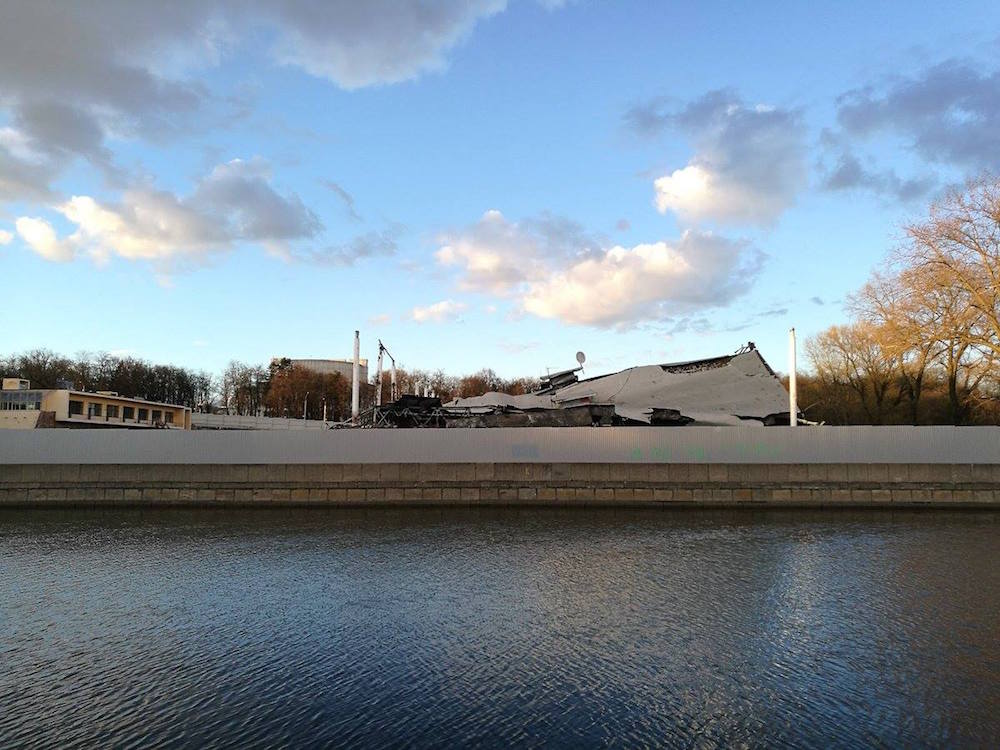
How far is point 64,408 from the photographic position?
A: 70062mm

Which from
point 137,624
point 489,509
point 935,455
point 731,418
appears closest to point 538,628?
point 137,624

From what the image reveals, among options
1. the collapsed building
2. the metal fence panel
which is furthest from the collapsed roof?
the metal fence panel

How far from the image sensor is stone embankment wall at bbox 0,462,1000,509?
93.9 feet

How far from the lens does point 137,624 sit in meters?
A: 11.2

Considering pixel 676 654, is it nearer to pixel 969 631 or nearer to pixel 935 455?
pixel 969 631

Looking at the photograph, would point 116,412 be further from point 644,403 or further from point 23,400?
point 644,403

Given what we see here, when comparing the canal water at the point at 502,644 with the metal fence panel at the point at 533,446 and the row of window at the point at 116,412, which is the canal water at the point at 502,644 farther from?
the row of window at the point at 116,412

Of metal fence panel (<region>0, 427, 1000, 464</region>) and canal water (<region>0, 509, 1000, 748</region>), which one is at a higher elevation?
metal fence panel (<region>0, 427, 1000, 464</region>)

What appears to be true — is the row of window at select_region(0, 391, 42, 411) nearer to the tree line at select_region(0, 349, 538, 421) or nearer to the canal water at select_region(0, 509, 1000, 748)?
the tree line at select_region(0, 349, 538, 421)

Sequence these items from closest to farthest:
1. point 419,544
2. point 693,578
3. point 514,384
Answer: point 693,578 → point 419,544 → point 514,384

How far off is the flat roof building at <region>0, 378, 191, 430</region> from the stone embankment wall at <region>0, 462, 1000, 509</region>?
111 ft

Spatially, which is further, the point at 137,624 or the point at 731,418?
the point at 731,418

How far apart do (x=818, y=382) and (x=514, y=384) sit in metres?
72.9

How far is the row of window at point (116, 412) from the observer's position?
241ft
